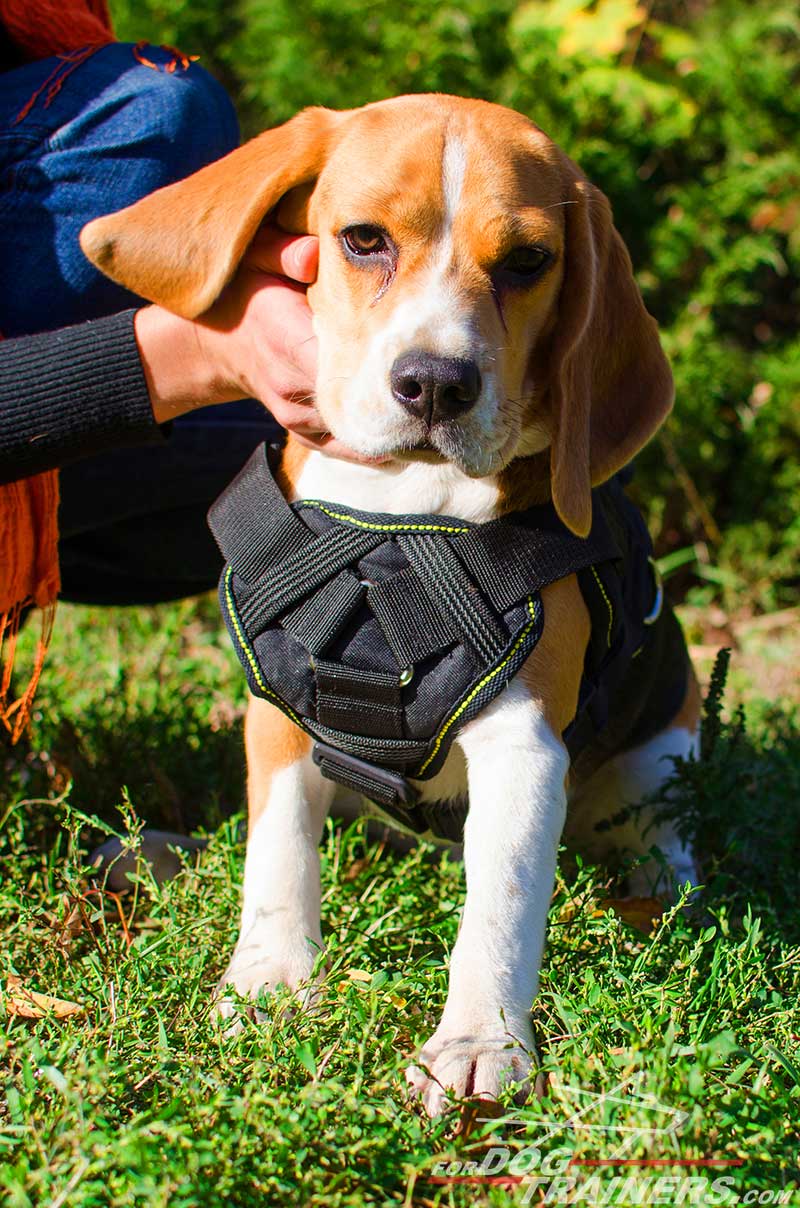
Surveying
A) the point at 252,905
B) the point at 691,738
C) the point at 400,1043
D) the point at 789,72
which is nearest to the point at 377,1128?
the point at 400,1043

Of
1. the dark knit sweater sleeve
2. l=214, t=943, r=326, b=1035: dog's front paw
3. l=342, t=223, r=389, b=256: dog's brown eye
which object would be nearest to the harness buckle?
l=214, t=943, r=326, b=1035: dog's front paw

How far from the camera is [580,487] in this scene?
2.30 metres

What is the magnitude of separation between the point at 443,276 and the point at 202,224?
550 millimetres

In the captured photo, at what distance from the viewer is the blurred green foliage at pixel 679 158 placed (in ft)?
16.9

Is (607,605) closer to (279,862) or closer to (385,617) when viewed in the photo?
(385,617)

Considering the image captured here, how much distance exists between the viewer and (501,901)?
212 cm

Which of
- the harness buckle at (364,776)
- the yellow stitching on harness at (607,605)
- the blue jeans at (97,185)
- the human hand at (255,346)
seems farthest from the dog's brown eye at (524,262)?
the blue jeans at (97,185)

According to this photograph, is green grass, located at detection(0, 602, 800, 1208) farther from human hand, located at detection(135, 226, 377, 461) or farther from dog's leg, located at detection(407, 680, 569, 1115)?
human hand, located at detection(135, 226, 377, 461)

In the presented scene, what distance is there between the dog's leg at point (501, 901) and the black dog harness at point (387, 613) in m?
0.09

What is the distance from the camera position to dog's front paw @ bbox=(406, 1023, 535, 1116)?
6.60 feet

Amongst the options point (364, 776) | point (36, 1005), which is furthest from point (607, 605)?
point (36, 1005)

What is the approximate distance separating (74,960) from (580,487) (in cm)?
148

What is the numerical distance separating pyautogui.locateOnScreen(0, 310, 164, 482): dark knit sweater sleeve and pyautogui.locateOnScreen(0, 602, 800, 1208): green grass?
0.82 m

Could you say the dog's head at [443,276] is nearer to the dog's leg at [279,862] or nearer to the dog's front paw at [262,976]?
the dog's leg at [279,862]
